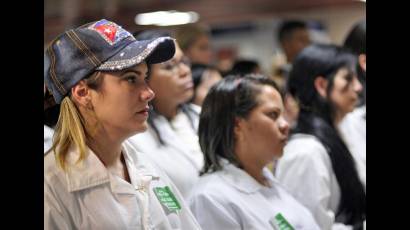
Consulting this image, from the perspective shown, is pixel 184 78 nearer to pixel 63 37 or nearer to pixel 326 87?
pixel 326 87

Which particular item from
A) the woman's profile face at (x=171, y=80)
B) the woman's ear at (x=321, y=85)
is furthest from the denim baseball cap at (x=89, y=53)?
the woman's ear at (x=321, y=85)

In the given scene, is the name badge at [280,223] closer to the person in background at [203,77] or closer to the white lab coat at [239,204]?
the white lab coat at [239,204]

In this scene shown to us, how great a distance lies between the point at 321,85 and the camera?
345 centimetres

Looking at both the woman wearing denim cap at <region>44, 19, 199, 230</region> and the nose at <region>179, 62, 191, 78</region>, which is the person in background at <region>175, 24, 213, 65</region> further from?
the woman wearing denim cap at <region>44, 19, 199, 230</region>

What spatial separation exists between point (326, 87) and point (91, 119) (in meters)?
1.82

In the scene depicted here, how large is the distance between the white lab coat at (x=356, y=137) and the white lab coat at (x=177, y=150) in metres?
0.77

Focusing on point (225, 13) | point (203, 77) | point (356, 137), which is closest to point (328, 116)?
point (356, 137)

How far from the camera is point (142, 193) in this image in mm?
1885

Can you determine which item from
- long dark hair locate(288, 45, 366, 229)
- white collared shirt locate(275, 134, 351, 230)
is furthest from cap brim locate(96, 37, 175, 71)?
long dark hair locate(288, 45, 366, 229)

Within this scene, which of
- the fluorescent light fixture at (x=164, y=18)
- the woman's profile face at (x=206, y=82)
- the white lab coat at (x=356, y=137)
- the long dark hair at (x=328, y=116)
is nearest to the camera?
the long dark hair at (x=328, y=116)

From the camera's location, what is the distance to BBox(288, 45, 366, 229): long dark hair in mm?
3184

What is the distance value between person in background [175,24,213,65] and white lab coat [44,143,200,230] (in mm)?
2891

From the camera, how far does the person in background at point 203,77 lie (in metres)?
4.07
